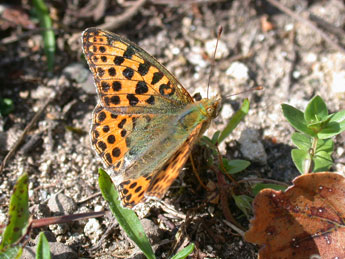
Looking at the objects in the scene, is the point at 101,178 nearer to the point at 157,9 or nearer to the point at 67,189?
the point at 67,189

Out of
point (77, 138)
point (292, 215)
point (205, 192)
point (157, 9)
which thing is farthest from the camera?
point (157, 9)

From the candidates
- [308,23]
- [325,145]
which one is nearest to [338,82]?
[308,23]

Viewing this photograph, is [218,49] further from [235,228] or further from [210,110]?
[235,228]

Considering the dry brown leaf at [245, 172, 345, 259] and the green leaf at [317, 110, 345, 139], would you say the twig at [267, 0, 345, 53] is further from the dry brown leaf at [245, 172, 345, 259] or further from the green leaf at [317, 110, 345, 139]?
the dry brown leaf at [245, 172, 345, 259]

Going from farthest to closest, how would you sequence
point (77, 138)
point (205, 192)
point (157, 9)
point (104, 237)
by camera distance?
point (157, 9) < point (77, 138) < point (205, 192) < point (104, 237)

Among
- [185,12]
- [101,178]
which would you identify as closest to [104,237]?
[101,178]
